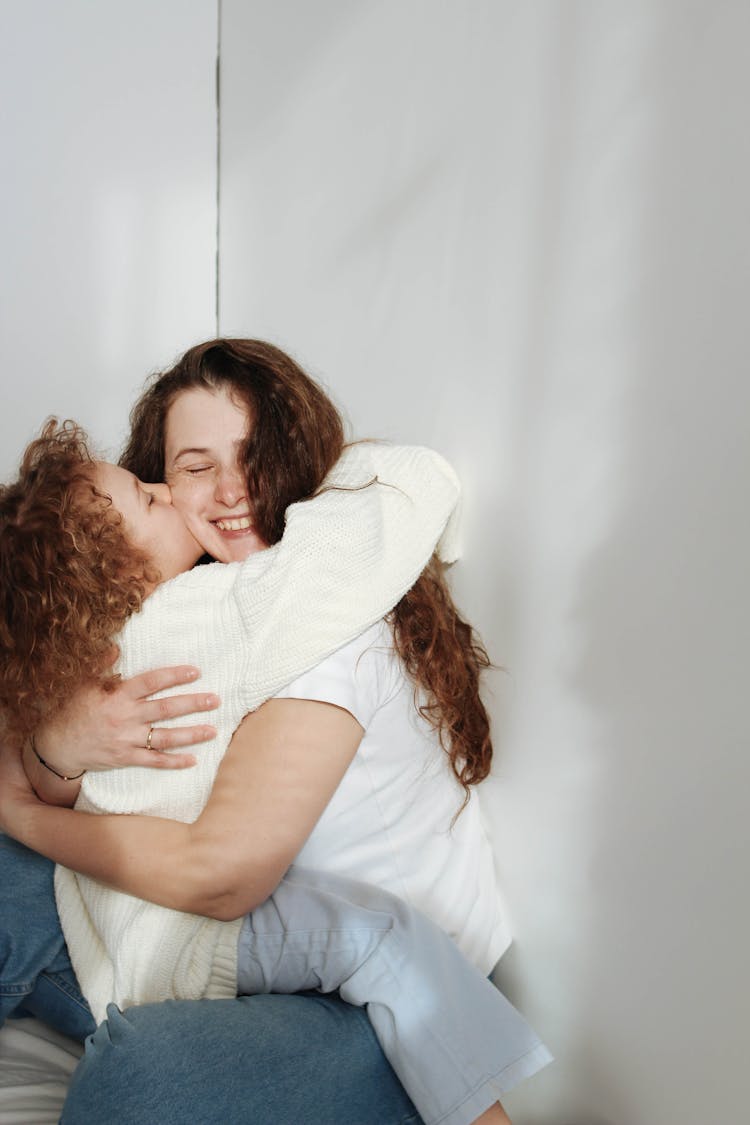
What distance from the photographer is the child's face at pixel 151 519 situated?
126 centimetres

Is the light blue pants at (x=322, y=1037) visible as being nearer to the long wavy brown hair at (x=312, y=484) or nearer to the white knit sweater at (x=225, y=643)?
the white knit sweater at (x=225, y=643)

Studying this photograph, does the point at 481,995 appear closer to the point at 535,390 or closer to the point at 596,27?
the point at 535,390

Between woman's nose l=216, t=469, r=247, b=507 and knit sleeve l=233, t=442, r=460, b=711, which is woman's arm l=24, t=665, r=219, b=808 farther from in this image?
woman's nose l=216, t=469, r=247, b=507

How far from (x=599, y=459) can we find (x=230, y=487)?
50 centimetres

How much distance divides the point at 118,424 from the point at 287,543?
1.53m

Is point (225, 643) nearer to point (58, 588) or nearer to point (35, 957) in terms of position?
point (58, 588)

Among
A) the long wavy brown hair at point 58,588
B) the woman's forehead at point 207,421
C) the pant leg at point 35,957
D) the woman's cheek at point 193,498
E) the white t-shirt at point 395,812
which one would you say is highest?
the woman's forehead at point 207,421

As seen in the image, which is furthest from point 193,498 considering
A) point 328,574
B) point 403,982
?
point 403,982

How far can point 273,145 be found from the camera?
2.25 metres

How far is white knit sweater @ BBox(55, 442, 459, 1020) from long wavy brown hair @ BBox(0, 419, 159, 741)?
1.7 inches

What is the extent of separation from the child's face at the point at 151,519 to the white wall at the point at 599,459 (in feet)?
1.33

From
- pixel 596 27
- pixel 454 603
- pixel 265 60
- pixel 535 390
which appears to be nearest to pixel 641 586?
pixel 535 390

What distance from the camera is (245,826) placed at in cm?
105

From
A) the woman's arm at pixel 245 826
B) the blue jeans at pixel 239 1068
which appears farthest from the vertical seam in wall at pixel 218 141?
the blue jeans at pixel 239 1068
